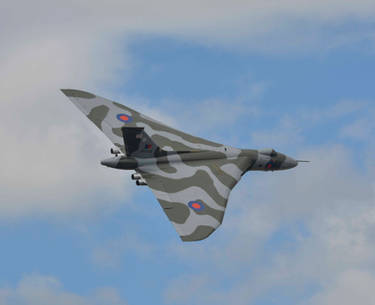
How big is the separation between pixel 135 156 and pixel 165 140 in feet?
17.7

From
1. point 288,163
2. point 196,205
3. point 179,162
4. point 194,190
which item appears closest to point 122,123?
point 179,162

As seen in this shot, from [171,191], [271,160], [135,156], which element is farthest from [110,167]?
[271,160]

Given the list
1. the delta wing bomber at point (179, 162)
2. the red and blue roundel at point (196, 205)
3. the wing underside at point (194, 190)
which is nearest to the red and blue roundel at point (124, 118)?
the delta wing bomber at point (179, 162)

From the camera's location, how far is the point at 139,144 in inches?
2240

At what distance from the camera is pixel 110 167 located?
5806 cm

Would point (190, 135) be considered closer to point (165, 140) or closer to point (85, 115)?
point (165, 140)

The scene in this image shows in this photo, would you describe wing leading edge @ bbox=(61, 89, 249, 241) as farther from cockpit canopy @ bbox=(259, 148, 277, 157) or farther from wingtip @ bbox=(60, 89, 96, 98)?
cockpit canopy @ bbox=(259, 148, 277, 157)

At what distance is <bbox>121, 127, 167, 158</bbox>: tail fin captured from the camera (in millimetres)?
56312

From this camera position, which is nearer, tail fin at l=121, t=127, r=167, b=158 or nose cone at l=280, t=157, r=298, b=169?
tail fin at l=121, t=127, r=167, b=158

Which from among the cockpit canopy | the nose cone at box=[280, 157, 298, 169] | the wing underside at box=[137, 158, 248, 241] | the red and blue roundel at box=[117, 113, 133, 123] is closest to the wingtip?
the red and blue roundel at box=[117, 113, 133, 123]

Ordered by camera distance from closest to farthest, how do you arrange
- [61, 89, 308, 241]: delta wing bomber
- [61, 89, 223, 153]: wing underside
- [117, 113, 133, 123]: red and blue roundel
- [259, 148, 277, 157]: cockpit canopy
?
1. [61, 89, 308, 241]: delta wing bomber
2. [61, 89, 223, 153]: wing underside
3. [259, 148, 277, 157]: cockpit canopy
4. [117, 113, 133, 123]: red and blue roundel

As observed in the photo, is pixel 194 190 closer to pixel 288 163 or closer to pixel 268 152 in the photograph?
pixel 268 152

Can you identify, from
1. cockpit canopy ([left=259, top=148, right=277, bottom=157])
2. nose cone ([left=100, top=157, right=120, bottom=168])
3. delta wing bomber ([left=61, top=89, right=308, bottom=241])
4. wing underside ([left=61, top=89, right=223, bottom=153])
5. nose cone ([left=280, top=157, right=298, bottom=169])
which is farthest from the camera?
nose cone ([left=280, top=157, right=298, bottom=169])

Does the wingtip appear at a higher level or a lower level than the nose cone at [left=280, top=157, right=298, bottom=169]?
higher
